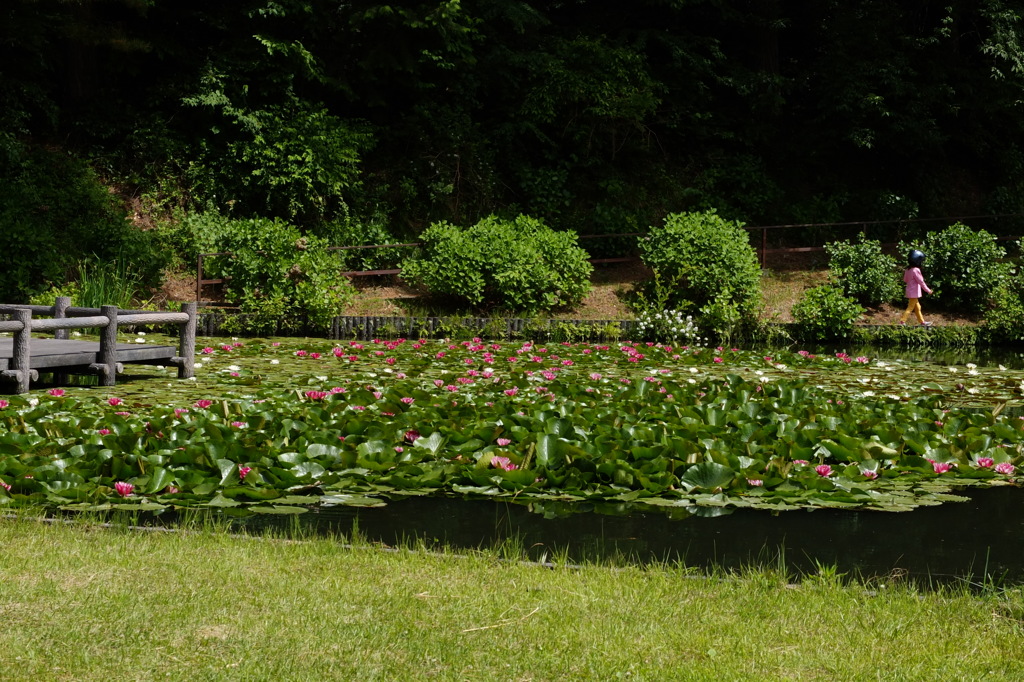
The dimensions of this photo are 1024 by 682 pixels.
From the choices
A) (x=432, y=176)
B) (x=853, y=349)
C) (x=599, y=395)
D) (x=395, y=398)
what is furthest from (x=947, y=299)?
(x=395, y=398)

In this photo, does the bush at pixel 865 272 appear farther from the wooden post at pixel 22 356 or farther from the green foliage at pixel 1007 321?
the wooden post at pixel 22 356

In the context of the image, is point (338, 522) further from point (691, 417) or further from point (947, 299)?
point (947, 299)

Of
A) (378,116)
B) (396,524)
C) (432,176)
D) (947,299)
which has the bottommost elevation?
(396,524)

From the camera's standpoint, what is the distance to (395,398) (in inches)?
272

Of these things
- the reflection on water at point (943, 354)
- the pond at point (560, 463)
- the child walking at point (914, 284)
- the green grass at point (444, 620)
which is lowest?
the green grass at point (444, 620)

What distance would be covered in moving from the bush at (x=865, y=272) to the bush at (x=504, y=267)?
14.0 ft

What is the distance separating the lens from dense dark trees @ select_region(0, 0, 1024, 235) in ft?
62.4

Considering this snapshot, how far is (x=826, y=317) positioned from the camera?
14.5m

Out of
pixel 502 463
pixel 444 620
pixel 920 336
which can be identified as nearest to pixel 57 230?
pixel 920 336

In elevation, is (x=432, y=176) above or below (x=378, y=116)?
below

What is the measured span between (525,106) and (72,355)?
1339 centimetres

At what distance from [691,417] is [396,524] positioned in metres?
2.35

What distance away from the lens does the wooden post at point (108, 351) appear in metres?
8.45

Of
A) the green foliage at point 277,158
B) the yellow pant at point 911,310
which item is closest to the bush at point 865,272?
the yellow pant at point 911,310
